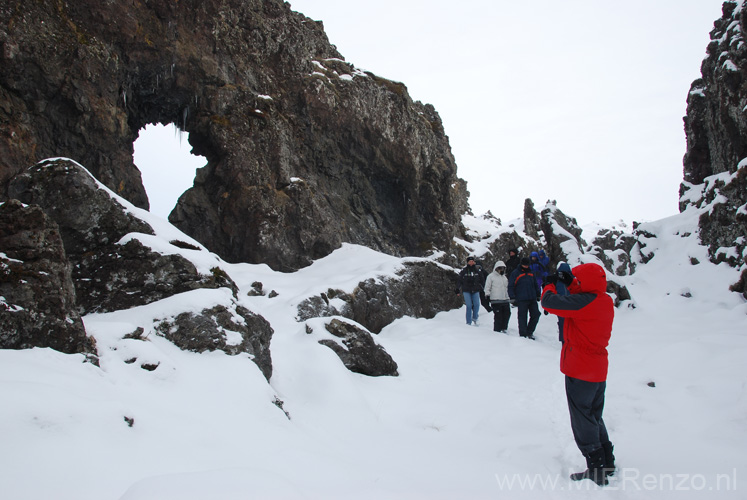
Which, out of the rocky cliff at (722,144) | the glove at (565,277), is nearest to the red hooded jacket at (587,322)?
the glove at (565,277)

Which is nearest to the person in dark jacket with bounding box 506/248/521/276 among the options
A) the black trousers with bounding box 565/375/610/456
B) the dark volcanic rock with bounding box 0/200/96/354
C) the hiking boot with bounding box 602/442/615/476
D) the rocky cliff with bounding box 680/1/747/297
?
the rocky cliff with bounding box 680/1/747/297

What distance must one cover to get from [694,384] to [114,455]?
25.7 ft

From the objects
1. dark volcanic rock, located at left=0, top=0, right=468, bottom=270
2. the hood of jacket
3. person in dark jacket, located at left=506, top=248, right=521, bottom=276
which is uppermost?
dark volcanic rock, located at left=0, top=0, right=468, bottom=270

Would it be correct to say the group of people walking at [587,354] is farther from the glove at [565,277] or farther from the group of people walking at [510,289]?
the group of people walking at [510,289]

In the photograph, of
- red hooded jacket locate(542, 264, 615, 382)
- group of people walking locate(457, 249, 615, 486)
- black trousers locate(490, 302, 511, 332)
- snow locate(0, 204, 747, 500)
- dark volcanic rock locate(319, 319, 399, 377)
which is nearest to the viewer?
snow locate(0, 204, 747, 500)

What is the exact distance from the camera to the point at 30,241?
459cm

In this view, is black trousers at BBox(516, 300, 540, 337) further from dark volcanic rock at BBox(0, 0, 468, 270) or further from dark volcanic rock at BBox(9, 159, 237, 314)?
dark volcanic rock at BBox(0, 0, 468, 270)

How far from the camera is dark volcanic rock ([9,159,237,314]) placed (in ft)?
22.1

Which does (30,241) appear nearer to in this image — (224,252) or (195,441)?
(195,441)

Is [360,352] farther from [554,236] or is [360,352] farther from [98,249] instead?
[554,236]

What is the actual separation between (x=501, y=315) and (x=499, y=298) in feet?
1.49

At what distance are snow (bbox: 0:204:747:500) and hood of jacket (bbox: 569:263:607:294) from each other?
5.98ft

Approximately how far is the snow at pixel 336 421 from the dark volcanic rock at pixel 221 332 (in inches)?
5.3

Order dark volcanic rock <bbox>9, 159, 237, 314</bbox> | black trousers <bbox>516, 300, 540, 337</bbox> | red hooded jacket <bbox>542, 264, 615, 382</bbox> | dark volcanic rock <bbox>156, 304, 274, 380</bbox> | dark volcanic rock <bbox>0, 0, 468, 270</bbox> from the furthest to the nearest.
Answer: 1. dark volcanic rock <bbox>0, 0, 468, 270</bbox>
2. black trousers <bbox>516, 300, 540, 337</bbox>
3. dark volcanic rock <bbox>9, 159, 237, 314</bbox>
4. dark volcanic rock <bbox>156, 304, 274, 380</bbox>
5. red hooded jacket <bbox>542, 264, 615, 382</bbox>
